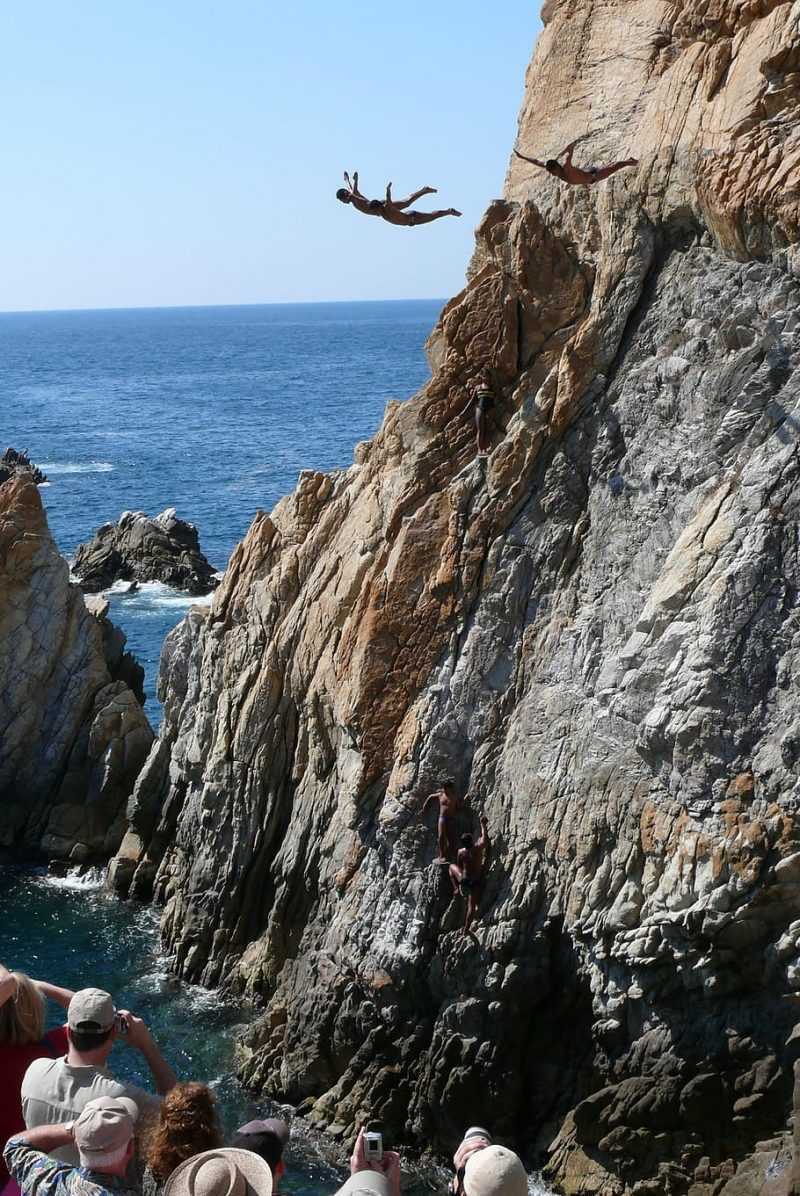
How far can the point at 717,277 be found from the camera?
20562mm

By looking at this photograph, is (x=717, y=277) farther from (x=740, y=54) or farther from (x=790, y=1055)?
(x=790, y=1055)

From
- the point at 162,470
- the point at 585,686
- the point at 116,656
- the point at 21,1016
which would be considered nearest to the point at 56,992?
the point at 21,1016

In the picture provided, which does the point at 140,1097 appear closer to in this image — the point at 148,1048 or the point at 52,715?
the point at 148,1048

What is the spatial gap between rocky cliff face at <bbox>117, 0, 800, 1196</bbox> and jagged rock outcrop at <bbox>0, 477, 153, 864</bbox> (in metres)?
7.55

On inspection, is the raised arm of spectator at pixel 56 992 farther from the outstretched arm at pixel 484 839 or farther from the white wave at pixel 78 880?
the white wave at pixel 78 880

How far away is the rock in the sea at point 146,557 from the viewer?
56.8m

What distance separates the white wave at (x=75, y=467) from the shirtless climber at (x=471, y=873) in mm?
70921

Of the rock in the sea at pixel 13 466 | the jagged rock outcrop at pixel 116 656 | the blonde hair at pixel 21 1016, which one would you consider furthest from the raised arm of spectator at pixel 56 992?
the rock in the sea at pixel 13 466

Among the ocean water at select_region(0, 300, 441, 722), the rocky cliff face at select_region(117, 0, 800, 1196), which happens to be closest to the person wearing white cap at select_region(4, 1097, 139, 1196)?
the rocky cliff face at select_region(117, 0, 800, 1196)

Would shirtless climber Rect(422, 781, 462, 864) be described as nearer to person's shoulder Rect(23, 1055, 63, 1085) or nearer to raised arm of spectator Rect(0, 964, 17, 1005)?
raised arm of spectator Rect(0, 964, 17, 1005)

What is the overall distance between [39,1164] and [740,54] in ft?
62.3

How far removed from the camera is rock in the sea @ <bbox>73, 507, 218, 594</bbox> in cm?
5678

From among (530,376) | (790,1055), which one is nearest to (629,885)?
(790,1055)

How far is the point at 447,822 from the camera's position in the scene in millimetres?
21281
